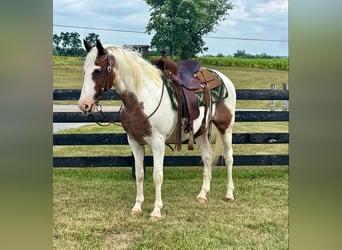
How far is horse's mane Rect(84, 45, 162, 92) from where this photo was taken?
7.62 feet

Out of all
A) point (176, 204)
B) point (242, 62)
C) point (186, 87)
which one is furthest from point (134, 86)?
point (176, 204)

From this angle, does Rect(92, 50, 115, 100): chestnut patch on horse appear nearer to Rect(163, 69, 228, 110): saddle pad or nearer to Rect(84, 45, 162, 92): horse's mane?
Rect(84, 45, 162, 92): horse's mane

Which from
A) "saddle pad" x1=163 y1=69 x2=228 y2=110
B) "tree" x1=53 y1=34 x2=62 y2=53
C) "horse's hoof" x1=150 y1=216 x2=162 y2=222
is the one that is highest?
"tree" x1=53 y1=34 x2=62 y2=53

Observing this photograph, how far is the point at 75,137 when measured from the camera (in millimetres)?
3367

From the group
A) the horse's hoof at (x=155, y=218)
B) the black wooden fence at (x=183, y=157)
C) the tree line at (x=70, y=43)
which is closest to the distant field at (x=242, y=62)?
the black wooden fence at (x=183, y=157)

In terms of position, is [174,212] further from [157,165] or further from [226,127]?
[226,127]

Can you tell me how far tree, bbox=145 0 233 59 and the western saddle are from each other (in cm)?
10

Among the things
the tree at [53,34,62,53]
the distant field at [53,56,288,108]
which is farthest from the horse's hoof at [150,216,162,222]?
the tree at [53,34,62,53]

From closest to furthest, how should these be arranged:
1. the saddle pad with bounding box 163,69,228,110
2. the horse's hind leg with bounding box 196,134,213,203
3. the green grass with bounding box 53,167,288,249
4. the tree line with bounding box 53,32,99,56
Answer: the green grass with bounding box 53,167,288,249 → the tree line with bounding box 53,32,99,56 → the saddle pad with bounding box 163,69,228,110 → the horse's hind leg with bounding box 196,134,213,203

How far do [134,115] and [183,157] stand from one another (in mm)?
1171

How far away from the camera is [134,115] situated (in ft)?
8.04

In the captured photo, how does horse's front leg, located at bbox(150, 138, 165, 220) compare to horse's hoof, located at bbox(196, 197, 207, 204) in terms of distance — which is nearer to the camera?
horse's front leg, located at bbox(150, 138, 165, 220)
